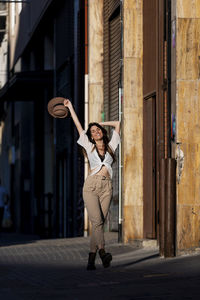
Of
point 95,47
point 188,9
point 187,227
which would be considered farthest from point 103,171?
point 95,47

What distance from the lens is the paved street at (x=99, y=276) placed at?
8.02m

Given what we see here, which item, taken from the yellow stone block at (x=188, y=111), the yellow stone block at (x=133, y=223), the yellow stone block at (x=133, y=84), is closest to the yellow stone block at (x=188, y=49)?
the yellow stone block at (x=188, y=111)

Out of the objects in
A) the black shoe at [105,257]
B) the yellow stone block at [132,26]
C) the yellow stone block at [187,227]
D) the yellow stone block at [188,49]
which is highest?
the yellow stone block at [132,26]

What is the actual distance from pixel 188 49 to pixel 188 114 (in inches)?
31.4

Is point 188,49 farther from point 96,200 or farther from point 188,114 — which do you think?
point 96,200

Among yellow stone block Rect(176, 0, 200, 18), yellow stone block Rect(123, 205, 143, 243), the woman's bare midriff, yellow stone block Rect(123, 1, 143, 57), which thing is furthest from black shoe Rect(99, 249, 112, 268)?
yellow stone block Rect(123, 1, 143, 57)

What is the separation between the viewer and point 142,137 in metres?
15.6

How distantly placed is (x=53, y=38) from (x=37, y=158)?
484 cm

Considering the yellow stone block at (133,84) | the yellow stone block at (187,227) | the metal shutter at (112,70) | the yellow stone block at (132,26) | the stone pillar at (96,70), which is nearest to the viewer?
the yellow stone block at (187,227)

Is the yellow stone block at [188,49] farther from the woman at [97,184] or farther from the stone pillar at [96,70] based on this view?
the stone pillar at [96,70]

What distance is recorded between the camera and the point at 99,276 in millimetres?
9867

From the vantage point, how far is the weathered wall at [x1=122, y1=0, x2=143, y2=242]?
1549 centimetres

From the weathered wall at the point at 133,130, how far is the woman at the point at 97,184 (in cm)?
459

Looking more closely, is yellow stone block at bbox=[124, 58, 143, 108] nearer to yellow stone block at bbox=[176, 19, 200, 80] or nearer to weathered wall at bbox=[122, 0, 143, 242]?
weathered wall at bbox=[122, 0, 143, 242]
